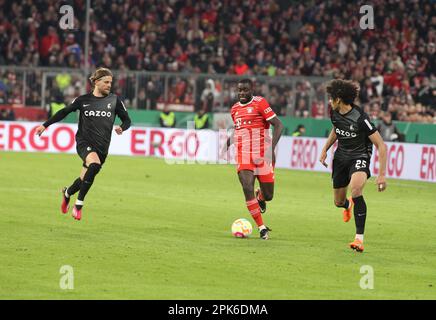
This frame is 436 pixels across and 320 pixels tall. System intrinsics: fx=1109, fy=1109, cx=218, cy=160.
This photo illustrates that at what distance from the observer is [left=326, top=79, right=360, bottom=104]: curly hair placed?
13.8m

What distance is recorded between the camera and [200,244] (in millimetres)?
14430

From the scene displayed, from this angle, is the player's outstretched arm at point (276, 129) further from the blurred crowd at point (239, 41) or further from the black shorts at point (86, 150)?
the blurred crowd at point (239, 41)

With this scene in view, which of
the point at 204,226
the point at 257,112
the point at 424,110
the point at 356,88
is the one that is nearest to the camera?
the point at 356,88

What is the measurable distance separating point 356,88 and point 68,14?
27.2 m

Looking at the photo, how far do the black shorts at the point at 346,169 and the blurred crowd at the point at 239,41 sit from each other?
19818 millimetres

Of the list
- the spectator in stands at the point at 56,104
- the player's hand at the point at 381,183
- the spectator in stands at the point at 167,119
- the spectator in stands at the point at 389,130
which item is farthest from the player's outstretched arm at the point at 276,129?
the spectator in stands at the point at 56,104

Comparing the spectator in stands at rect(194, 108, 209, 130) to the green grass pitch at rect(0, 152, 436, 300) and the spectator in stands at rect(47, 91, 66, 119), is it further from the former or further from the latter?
the green grass pitch at rect(0, 152, 436, 300)

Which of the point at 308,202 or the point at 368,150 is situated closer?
the point at 368,150

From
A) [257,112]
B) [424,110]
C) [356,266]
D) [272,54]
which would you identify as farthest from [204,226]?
[272,54]

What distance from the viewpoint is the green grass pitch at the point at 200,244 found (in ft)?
35.7

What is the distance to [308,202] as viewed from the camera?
21.5 meters

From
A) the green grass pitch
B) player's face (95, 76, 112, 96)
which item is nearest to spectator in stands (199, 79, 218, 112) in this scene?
the green grass pitch

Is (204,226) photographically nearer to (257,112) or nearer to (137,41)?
(257,112)

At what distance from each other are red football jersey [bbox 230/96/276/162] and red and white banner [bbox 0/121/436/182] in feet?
41.6
